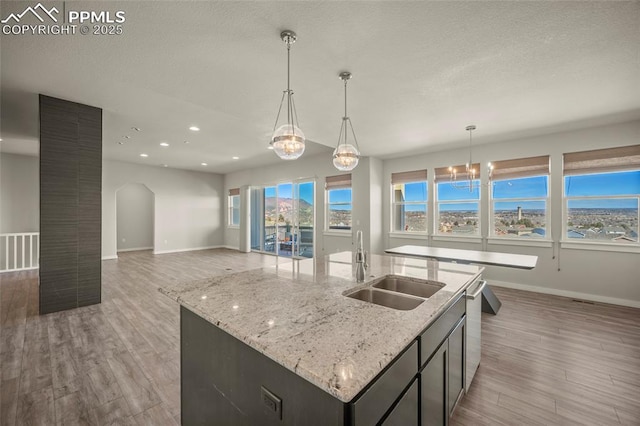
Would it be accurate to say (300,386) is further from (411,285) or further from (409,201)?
(409,201)

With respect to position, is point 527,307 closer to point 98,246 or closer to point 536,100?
point 536,100

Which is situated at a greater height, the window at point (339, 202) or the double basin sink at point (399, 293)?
the window at point (339, 202)

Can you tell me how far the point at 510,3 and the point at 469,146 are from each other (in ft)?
12.8

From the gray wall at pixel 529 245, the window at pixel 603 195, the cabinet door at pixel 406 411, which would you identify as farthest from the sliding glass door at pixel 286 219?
the cabinet door at pixel 406 411

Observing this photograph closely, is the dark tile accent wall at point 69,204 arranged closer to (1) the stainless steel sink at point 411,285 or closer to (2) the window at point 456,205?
(1) the stainless steel sink at point 411,285

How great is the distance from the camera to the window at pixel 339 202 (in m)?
6.52

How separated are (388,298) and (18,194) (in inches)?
365

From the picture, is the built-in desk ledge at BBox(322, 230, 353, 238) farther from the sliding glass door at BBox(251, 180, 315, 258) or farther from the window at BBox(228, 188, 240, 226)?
the window at BBox(228, 188, 240, 226)

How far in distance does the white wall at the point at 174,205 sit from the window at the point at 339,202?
517cm

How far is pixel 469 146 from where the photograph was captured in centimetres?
522

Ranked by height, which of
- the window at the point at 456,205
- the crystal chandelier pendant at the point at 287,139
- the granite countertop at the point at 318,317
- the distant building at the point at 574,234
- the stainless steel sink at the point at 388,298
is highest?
the crystal chandelier pendant at the point at 287,139

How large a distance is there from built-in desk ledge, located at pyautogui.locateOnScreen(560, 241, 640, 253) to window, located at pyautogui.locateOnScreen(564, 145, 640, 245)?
0.23ft

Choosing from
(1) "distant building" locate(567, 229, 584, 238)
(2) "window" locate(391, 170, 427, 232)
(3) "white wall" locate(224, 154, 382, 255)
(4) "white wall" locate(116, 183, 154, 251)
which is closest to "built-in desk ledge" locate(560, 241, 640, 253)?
(1) "distant building" locate(567, 229, 584, 238)

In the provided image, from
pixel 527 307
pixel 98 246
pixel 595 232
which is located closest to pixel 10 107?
pixel 98 246
